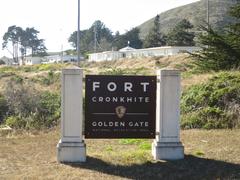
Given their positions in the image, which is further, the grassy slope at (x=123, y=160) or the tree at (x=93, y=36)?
the tree at (x=93, y=36)

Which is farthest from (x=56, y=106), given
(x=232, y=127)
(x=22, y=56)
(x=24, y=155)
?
(x=22, y=56)

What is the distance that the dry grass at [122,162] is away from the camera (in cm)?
796

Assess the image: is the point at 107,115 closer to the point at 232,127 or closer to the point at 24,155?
the point at 24,155

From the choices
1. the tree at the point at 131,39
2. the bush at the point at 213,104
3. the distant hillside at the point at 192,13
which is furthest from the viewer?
the distant hillside at the point at 192,13

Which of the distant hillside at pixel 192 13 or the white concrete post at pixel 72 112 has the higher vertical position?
the distant hillside at pixel 192 13

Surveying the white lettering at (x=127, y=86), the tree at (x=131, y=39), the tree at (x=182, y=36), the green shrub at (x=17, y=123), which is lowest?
the green shrub at (x=17, y=123)

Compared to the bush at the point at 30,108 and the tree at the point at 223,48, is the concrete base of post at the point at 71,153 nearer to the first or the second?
the bush at the point at 30,108

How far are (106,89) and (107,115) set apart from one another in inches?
18.2

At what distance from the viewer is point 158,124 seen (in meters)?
9.17

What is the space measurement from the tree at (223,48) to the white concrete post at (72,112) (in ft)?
44.0

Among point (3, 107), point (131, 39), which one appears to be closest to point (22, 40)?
point (131, 39)

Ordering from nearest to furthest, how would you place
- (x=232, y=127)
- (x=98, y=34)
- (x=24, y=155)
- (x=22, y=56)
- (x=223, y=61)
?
(x=24, y=155)
(x=232, y=127)
(x=223, y=61)
(x=98, y=34)
(x=22, y=56)

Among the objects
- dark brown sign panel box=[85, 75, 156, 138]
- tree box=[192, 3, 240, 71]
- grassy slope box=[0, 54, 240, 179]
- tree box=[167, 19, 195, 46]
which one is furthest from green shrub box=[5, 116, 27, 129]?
tree box=[167, 19, 195, 46]

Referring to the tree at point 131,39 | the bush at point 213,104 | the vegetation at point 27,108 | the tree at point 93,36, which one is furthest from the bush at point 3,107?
the tree at point 93,36
